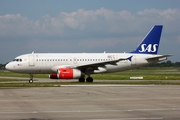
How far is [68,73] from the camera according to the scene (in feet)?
119

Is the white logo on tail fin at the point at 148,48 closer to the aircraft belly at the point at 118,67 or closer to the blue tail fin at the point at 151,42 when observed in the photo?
the blue tail fin at the point at 151,42

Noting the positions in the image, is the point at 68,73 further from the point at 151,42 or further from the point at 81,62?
the point at 151,42

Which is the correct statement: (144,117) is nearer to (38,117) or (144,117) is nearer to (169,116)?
(169,116)

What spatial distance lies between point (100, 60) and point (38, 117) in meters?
29.0

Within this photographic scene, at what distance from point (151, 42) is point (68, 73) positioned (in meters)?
11.3

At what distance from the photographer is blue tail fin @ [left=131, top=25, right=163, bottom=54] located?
41.9 m

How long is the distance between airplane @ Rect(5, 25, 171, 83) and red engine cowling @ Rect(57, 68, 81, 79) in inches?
15.9

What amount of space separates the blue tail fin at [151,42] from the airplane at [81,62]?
161 mm

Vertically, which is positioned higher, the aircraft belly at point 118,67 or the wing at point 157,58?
the wing at point 157,58

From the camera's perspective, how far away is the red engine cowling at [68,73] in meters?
36.1

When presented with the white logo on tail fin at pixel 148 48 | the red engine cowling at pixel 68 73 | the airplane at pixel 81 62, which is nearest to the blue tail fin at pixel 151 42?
the white logo on tail fin at pixel 148 48

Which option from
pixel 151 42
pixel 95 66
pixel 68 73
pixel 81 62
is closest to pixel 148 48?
pixel 151 42

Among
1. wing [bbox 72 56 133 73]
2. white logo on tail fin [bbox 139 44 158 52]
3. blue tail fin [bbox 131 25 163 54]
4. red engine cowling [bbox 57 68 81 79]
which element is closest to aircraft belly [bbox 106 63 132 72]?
wing [bbox 72 56 133 73]

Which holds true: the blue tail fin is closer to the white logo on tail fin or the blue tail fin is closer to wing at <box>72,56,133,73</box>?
the white logo on tail fin
